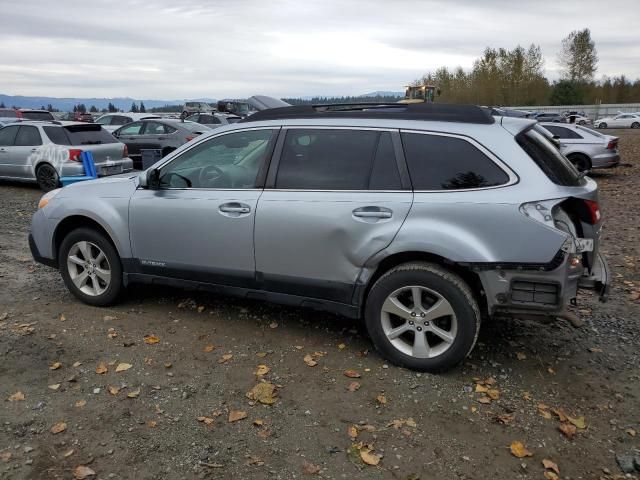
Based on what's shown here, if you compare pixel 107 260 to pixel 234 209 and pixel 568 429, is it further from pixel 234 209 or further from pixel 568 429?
pixel 568 429

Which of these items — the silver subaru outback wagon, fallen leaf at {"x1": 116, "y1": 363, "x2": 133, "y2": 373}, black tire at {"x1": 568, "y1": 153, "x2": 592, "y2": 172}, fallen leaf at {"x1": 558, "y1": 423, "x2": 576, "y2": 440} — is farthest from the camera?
black tire at {"x1": 568, "y1": 153, "x2": 592, "y2": 172}

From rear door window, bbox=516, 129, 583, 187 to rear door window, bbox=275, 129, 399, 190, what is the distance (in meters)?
0.93

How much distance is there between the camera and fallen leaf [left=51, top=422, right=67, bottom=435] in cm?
323

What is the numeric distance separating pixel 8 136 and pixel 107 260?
9286 millimetres

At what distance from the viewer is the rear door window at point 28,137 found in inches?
458

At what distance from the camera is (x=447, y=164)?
3.73 metres

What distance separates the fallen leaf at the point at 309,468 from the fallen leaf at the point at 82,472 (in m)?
1.14

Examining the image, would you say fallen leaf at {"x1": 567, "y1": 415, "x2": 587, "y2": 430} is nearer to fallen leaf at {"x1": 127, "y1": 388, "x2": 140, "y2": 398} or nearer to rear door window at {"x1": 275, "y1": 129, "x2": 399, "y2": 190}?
rear door window at {"x1": 275, "y1": 129, "x2": 399, "y2": 190}

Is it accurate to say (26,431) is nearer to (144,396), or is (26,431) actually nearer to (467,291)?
(144,396)

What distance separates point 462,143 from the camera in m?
3.72

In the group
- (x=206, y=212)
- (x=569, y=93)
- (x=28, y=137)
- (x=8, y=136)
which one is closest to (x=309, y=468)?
(x=206, y=212)

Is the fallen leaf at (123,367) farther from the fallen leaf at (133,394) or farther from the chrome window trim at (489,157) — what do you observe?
the chrome window trim at (489,157)

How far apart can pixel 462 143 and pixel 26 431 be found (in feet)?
11.1

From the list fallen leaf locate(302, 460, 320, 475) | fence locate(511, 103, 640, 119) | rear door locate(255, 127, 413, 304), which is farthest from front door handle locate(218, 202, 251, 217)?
fence locate(511, 103, 640, 119)
